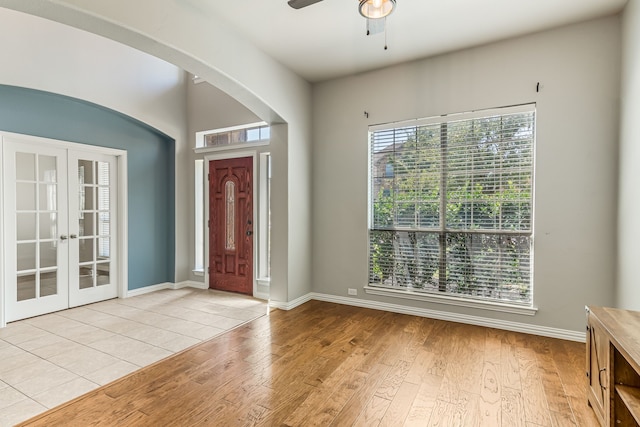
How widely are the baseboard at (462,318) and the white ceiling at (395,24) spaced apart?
9.84 ft

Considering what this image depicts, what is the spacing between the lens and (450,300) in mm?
3580

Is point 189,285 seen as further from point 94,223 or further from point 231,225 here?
point 94,223

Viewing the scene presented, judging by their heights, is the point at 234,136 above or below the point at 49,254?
above

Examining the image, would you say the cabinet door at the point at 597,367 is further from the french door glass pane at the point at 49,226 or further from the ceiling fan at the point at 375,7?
the french door glass pane at the point at 49,226

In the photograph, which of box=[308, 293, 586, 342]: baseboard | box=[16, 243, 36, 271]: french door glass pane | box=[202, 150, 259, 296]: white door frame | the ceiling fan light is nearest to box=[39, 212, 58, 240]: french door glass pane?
box=[16, 243, 36, 271]: french door glass pane

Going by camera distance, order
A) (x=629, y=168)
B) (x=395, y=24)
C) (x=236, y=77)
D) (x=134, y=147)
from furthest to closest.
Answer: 1. (x=134, y=147)
2. (x=236, y=77)
3. (x=395, y=24)
4. (x=629, y=168)

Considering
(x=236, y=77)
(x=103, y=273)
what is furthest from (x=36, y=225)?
(x=236, y=77)

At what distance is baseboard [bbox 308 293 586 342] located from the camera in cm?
309

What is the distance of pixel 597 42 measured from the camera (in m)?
2.92

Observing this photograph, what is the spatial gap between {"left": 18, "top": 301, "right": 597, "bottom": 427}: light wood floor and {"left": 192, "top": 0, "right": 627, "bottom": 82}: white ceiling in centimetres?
308

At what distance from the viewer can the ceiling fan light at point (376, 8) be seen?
2068mm

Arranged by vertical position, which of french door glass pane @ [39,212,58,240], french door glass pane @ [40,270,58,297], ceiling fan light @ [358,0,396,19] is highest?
ceiling fan light @ [358,0,396,19]

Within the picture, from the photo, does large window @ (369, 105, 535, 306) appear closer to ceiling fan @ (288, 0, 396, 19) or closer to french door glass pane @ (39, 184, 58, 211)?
ceiling fan @ (288, 0, 396, 19)

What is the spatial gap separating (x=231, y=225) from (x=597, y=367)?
14.6 ft
